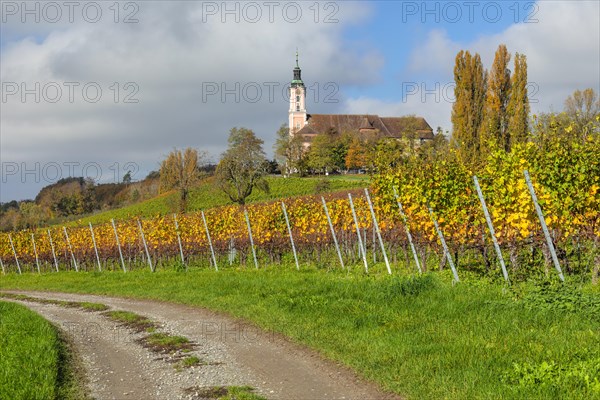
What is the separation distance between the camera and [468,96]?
Answer: 49.4 m

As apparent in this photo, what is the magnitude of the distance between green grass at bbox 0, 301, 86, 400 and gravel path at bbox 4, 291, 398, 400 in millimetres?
245

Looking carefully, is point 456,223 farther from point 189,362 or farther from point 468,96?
point 468,96

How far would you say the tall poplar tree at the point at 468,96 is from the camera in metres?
48.6

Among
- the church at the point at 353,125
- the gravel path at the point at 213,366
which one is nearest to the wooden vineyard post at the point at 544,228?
the gravel path at the point at 213,366

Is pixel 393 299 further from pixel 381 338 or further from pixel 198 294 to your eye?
pixel 198 294

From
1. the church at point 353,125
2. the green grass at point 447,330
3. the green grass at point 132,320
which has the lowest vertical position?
the green grass at point 132,320

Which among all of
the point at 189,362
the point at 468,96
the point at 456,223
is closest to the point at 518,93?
the point at 468,96

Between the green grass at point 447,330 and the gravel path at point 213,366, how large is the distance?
0.95 ft

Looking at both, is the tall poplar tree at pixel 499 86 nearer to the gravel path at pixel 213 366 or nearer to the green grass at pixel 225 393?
the gravel path at pixel 213 366

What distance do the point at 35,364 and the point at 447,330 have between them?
5054 mm

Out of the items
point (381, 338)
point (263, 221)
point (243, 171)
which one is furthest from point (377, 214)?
point (243, 171)

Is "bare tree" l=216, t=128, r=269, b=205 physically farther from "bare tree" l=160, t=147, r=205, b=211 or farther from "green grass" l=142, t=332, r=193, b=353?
"green grass" l=142, t=332, r=193, b=353

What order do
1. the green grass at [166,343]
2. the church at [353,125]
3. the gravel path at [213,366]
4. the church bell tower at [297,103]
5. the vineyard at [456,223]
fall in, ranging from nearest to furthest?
the gravel path at [213,366], the green grass at [166,343], the vineyard at [456,223], the church at [353,125], the church bell tower at [297,103]

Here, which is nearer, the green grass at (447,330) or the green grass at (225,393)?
the green grass at (447,330)
